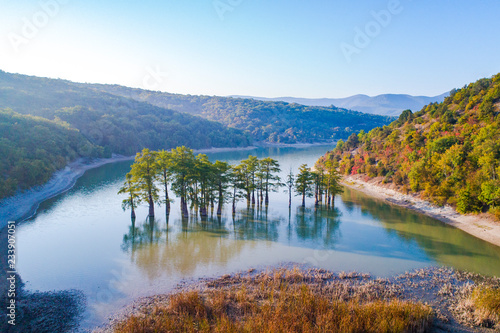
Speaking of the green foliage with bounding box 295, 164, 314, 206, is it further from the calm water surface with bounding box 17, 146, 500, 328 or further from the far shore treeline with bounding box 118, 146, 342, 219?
the far shore treeline with bounding box 118, 146, 342, 219

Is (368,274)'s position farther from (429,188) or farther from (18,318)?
(429,188)

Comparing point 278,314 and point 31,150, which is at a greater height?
point 31,150

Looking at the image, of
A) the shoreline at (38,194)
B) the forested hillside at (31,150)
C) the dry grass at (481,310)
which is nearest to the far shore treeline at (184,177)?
the shoreline at (38,194)

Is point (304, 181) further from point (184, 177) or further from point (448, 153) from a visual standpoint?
point (448, 153)

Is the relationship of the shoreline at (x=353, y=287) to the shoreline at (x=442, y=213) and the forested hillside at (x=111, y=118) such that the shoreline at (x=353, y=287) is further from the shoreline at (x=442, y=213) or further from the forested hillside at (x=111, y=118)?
the forested hillside at (x=111, y=118)

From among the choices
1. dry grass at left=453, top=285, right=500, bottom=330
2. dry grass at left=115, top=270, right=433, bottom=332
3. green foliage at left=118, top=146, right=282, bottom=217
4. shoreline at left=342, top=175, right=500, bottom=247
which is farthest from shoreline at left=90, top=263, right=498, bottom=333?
green foliage at left=118, top=146, right=282, bottom=217

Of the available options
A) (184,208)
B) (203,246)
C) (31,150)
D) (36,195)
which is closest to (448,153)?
(203,246)
